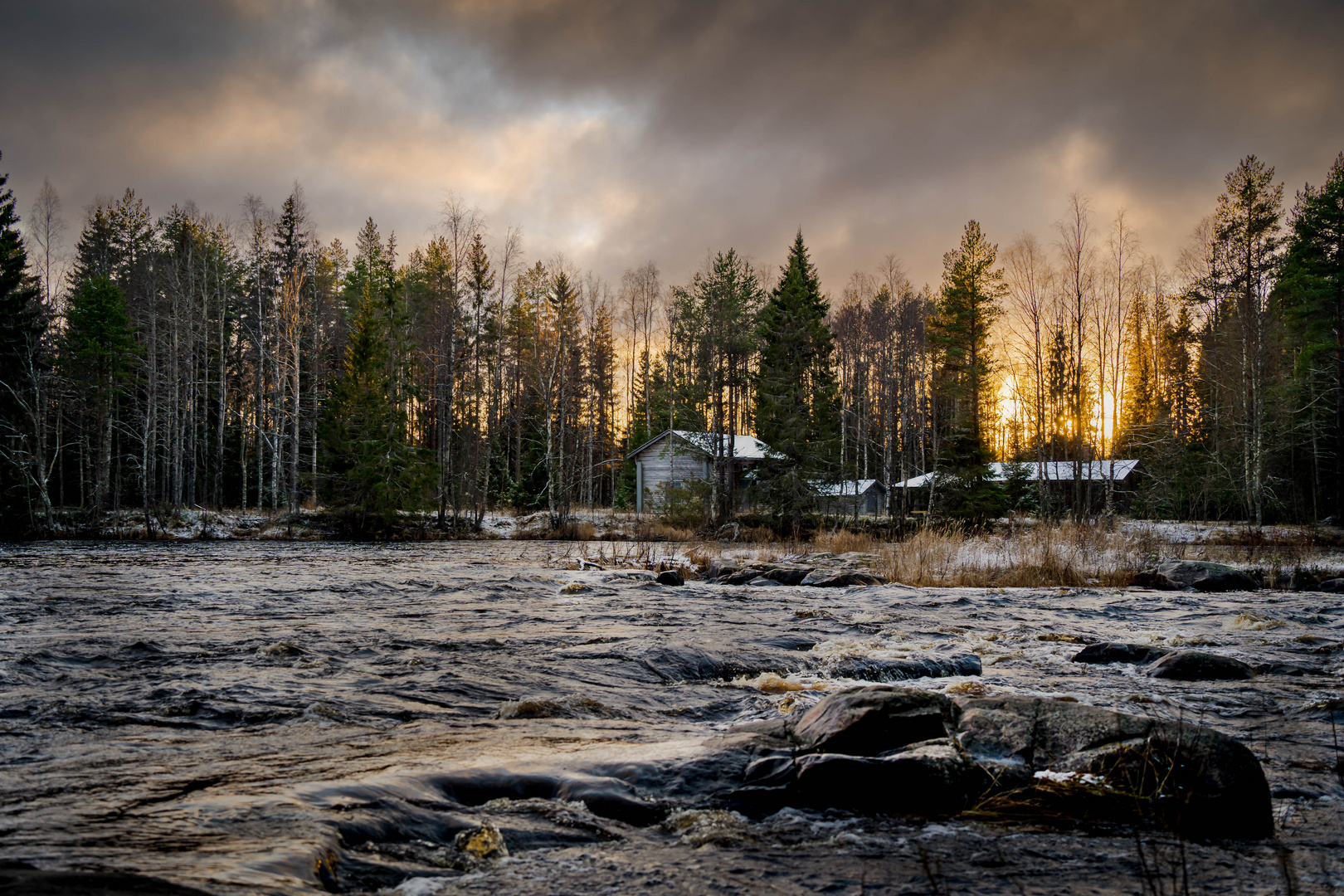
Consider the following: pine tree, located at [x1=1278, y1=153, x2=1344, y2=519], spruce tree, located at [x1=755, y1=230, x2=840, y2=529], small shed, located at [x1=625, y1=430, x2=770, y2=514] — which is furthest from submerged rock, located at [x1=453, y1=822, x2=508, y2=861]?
pine tree, located at [x1=1278, y1=153, x2=1344, y2=519]

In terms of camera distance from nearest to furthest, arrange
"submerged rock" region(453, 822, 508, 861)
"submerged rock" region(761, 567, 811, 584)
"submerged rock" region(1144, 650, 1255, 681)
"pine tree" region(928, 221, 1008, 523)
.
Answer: "submerged rock" region(453, 822, 508, 861) < "submerged rock" region(1144, 650, 1255, 681) < "submerged rock" region(761, 567, 811, 584) < "pine tree" region(928, 221, 1008, 523)

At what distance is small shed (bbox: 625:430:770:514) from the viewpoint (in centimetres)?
2962

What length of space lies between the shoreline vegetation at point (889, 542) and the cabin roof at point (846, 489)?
110 cm

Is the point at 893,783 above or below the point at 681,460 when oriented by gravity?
below

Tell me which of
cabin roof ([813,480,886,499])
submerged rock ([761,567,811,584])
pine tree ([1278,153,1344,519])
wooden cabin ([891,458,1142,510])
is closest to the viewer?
submerged rock ([761,567,811,584])

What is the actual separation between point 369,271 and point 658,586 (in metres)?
41.4

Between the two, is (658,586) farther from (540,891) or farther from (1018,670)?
(540,891)

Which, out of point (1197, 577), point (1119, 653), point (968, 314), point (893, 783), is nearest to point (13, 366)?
point (893, 783)

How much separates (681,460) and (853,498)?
28.7 feet

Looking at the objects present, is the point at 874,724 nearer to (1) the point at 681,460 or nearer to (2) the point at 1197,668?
(2) the point at 1197,668

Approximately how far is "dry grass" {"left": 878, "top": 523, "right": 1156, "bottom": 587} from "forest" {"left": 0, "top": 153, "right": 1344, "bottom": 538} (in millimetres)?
10850

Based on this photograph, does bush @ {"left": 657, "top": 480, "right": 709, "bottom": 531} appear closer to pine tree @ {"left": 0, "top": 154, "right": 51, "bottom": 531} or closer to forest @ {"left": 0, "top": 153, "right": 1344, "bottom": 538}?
forest @ {"left": 0, "top": 153, "right": 1344, "bottom": 538}

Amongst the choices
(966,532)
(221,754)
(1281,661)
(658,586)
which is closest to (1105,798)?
(221,754)

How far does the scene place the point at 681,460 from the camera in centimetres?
3812
